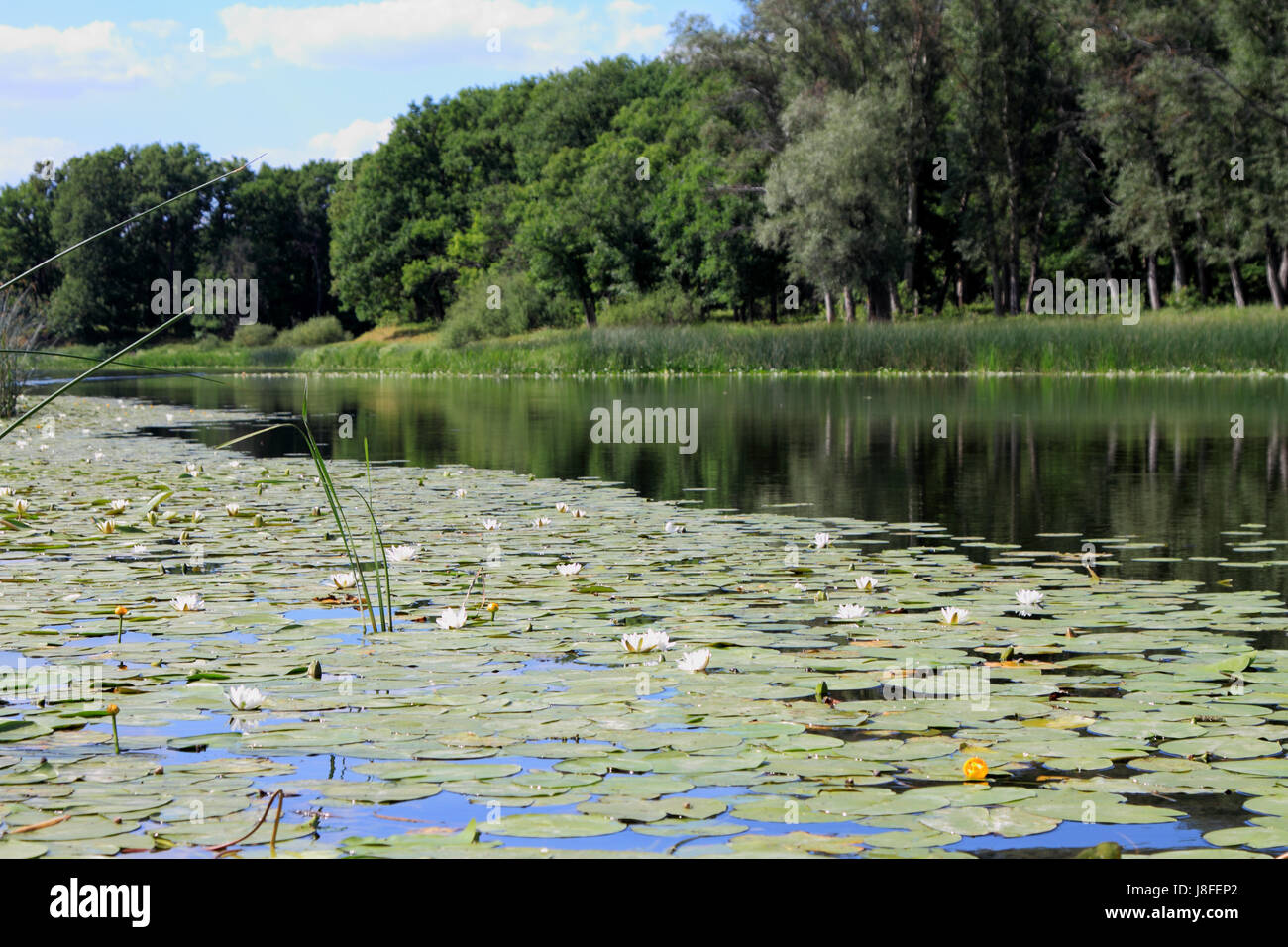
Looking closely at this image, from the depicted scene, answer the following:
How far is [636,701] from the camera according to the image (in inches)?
141

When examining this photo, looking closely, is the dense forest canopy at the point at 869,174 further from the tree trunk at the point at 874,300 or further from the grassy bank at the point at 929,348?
the grassy bank at the point at 929,348

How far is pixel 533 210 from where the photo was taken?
205ft

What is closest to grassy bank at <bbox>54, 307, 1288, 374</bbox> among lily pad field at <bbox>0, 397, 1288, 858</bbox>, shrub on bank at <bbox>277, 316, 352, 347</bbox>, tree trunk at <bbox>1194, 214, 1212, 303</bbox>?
tree trunk at <bbox>1194, 214, 1212, 303</bbox>

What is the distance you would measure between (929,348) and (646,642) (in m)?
28.1

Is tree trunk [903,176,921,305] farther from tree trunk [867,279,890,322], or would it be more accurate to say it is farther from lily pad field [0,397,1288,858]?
lily pad field [0,397,1288,858]

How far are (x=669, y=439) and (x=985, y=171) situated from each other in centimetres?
3876

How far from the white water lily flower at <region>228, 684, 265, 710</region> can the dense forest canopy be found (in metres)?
27.5

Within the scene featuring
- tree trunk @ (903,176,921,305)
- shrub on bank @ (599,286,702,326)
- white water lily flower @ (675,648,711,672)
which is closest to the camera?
white water lily flower @ (675,648,711,672)

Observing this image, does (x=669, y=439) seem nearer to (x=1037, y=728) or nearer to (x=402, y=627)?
(x=402, y=627)

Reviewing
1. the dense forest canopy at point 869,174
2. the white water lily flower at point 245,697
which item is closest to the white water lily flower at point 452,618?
the white water lily flower at point 245,697

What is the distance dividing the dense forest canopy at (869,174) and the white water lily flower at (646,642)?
27131mm

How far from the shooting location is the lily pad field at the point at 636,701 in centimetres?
261

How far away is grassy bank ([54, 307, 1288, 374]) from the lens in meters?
27.7

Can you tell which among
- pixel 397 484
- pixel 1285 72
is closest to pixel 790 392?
pixel 397 484
